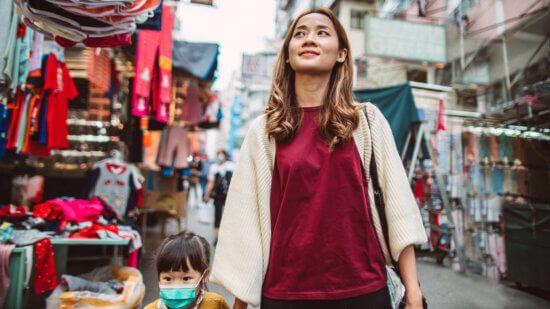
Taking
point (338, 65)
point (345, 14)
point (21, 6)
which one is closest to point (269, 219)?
point (338, 65)

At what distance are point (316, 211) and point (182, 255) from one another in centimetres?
105

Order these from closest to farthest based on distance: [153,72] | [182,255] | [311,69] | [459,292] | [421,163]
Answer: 1. [311,69]
2. [182,255]
3. [459,292]
4. [153,72]
5. [421,163]

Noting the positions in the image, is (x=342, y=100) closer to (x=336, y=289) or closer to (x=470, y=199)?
(x=336, y=289)

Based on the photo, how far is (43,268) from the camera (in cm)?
337

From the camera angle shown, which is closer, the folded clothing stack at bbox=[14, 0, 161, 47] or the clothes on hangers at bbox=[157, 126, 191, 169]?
the folded clothing stack at bbox=[14, 0, 161, 47]

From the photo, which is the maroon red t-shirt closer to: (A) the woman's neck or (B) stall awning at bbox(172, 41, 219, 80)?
(A) the woman's neck

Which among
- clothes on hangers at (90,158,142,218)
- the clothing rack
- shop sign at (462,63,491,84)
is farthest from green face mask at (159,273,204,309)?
shop sign at (462,63,491,84)

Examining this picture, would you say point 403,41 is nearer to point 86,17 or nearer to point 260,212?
point 86,17

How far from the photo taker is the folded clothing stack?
252 centimetres

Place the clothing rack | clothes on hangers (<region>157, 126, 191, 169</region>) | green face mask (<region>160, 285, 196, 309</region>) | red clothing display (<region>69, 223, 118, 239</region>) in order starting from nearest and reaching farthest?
green face mask (<region>160, 285, 196, 309</region>) < red clothing display (<region>69, 223, 118, 239</region>) < the clothing rack < clothes on hangers (<region>157, 126, 191, 169</region>)

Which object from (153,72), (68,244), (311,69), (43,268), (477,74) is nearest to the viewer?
(311,69)

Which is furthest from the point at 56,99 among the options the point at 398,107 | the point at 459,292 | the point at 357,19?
the point at 357,19

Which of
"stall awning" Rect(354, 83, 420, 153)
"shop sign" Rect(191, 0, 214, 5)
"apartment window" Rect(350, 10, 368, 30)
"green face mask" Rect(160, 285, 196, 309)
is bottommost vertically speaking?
"green face mask" Rect(160, 285, 196, 309)

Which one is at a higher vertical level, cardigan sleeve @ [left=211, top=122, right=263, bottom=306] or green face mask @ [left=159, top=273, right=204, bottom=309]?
cardigan sleeve @ [left=211, top=122, right=263, bottom=306]
